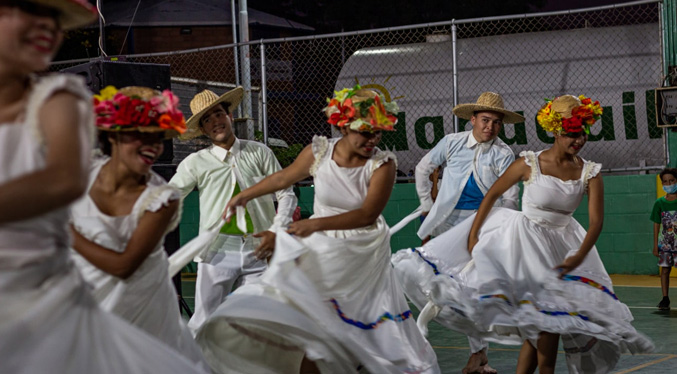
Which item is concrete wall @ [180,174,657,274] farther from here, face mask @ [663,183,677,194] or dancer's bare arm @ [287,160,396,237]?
dancer's bare arm @ [287,160,396,237]

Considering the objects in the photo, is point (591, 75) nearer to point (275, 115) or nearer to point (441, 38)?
point (441, 38)

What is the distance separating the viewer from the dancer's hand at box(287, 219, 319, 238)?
17.0 ft

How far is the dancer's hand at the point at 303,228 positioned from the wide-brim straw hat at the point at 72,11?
254 cm

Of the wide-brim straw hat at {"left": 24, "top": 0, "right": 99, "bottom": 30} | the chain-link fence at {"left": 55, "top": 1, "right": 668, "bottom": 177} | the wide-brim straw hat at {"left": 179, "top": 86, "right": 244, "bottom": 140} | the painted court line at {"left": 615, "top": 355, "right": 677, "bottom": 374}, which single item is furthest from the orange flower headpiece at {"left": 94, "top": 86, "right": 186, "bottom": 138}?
the chain-link fence at {"left": 55, "top": 1, "right": 668, "bottom": 177}

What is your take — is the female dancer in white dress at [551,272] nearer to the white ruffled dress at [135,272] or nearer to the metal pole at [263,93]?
the white ruffled dress at [135,272]

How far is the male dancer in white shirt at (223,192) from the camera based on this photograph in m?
6.74

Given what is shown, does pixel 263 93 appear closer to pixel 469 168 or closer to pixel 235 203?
pixel 469 168

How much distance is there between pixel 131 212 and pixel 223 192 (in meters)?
3.17

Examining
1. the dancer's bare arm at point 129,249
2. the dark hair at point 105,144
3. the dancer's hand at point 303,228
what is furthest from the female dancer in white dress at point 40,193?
the dancer's hand at point 303,228

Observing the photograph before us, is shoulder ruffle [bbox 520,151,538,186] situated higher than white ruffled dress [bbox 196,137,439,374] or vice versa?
shoulder ruffle [bbox 520,151,538,186]

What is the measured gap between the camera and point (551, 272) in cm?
606

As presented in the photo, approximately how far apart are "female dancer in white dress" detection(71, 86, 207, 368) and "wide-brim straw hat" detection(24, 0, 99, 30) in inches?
41.4

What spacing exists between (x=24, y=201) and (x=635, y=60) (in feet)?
39.0

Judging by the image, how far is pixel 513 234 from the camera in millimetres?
6250
